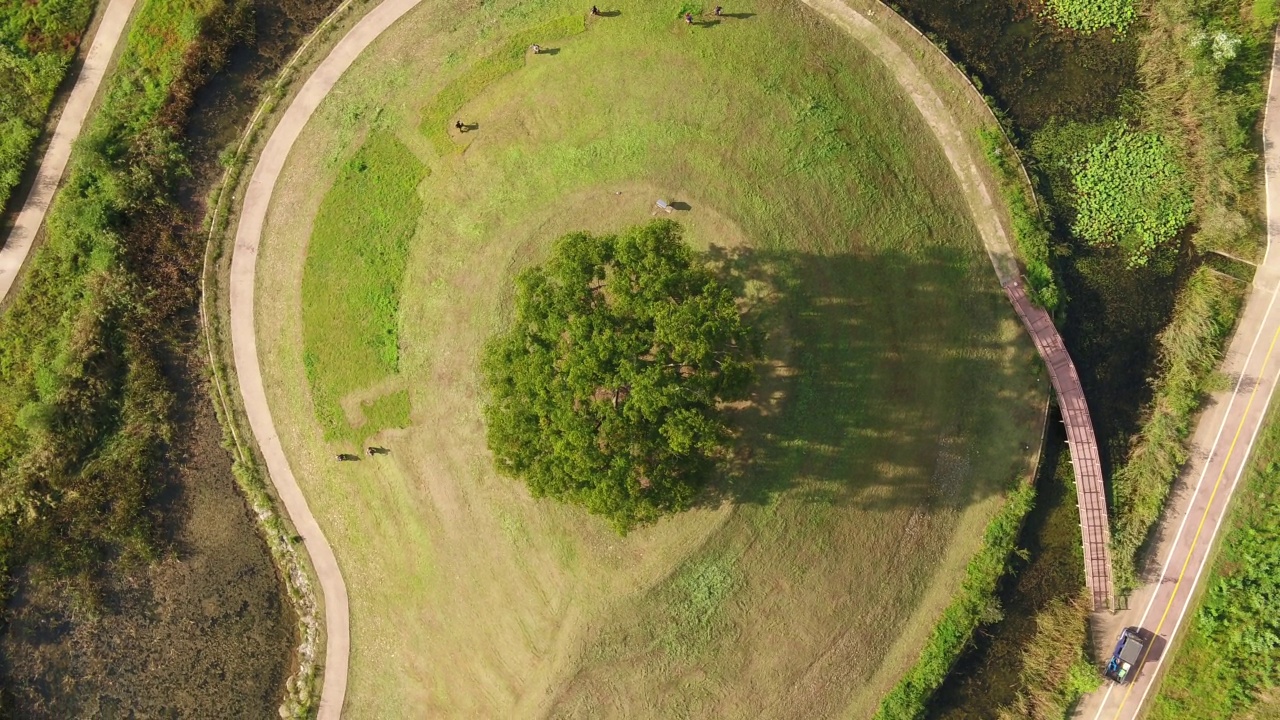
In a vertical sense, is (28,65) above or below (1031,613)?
above

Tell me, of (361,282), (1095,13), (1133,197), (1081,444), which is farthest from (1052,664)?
(361,282)

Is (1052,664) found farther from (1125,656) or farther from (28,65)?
(28,65)

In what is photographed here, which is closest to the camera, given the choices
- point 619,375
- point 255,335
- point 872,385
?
point 619,375

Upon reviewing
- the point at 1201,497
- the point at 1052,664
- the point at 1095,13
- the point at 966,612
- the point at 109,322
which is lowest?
the point at 1052,664

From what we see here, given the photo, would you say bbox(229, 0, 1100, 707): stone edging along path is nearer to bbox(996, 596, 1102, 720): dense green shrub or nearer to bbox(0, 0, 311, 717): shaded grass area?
bbox(0, 0, 311, 717): shaded grass area

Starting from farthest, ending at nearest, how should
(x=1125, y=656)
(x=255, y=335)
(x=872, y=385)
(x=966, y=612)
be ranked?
(x=255, y=335)
(x=966, y=612)
(x=1125, y=656)
(x=872, y=385)

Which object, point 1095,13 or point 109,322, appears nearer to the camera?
point 109,322

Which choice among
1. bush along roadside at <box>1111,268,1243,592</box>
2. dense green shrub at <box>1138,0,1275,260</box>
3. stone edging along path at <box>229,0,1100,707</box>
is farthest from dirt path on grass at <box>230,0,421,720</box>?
bush along roadside at <box>1111,268,1243,592</box>
